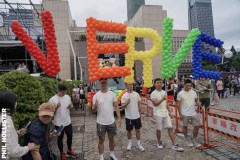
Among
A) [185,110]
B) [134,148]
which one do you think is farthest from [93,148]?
[185,110]

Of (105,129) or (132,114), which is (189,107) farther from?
(105,129)

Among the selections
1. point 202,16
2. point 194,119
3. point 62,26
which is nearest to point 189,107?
point 194,119

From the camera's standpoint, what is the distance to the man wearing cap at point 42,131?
9.95 ft

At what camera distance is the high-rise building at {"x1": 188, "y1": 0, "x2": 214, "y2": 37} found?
130m

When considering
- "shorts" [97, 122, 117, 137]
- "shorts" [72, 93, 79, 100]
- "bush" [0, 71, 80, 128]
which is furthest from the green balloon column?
"shorts" [72, 93, 79, 100]

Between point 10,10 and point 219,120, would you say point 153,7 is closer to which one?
point 10,10

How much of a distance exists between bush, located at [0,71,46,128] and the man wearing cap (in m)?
2.44

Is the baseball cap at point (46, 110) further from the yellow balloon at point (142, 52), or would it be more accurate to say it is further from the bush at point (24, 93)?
the yellow balloon at point (142, 52)

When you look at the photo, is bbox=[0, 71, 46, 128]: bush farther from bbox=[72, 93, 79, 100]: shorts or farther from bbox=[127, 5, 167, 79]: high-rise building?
bbox=[127, 5, 167, 79]: high-rise building

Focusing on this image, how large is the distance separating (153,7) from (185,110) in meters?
39.8

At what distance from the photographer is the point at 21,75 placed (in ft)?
18.9

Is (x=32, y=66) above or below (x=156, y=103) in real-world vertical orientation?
above

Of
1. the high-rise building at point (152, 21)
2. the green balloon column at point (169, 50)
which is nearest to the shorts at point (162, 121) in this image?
the green balloon column at point (169, 50)

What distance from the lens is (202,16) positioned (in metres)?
132
